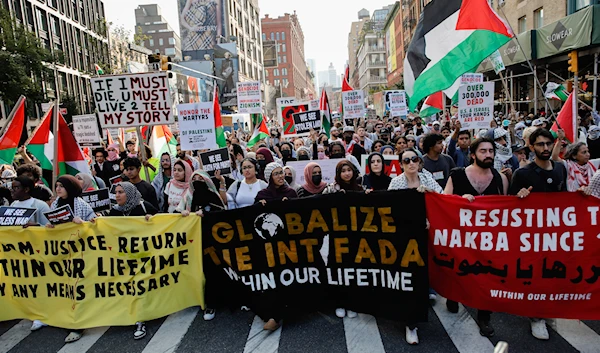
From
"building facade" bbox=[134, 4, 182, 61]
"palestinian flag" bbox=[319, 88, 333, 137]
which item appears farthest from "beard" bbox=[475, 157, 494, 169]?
"building facade" bbox=[134, 4, 182, 61]

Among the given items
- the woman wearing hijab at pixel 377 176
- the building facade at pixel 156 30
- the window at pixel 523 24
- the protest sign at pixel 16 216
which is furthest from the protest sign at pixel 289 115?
the building facade at pixel 156 30

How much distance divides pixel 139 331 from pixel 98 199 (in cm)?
190

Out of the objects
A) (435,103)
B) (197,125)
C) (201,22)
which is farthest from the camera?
(201,22)

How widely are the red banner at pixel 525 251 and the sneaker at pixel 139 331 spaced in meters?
3.18

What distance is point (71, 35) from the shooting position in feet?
144

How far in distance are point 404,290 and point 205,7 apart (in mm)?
68679

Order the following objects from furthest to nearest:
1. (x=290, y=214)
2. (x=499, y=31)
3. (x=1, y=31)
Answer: (x=1, y=31) → (x=499, y=31) → (x=290, y=214)

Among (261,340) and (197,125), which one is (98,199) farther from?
(197,125)

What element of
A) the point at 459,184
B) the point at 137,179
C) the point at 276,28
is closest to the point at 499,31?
the point at 459,184

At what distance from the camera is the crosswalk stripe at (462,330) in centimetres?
396

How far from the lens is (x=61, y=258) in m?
4.88

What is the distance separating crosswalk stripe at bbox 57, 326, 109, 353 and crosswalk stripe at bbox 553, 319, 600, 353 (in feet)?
15.0

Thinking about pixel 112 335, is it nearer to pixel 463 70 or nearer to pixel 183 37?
pixel 463 70

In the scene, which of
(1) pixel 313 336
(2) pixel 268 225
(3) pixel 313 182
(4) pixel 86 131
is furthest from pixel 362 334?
(4) pixel 86 131
